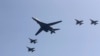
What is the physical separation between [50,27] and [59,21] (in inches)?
150

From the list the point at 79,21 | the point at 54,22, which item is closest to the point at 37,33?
the point at 54,22

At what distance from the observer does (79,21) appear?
79.6 meters

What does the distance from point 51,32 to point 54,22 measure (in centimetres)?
352

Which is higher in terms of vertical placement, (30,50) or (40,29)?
(40,29)

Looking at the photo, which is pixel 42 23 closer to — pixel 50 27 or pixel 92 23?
pixel 50 27

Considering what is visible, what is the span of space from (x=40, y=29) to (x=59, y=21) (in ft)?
28.8

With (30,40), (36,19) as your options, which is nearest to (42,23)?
(36,19)

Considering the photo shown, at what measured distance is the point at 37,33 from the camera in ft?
281

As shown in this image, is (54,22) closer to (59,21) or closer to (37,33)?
(59,21)

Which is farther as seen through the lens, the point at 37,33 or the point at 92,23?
the point at 37,33

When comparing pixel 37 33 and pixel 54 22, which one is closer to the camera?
pixel 54 22

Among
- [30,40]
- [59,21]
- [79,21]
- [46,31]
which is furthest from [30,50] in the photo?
[79,21]

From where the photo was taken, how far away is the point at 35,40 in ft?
263

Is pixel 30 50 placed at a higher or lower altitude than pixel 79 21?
lower
